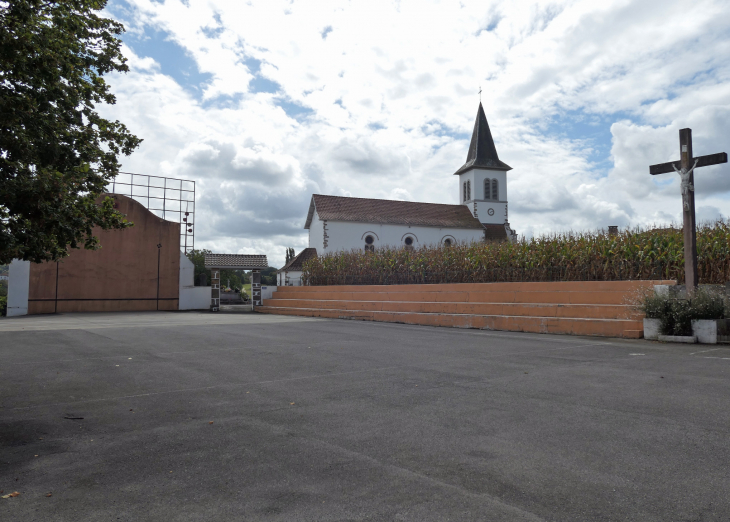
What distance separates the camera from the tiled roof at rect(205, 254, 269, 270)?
2675 cm

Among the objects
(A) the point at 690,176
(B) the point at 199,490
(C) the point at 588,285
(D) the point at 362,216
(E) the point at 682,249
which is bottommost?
(B) the point at 199,490

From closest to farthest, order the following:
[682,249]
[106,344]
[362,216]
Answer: [106,344] < [682,249] < [362,216]

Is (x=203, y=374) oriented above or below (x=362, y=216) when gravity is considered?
below

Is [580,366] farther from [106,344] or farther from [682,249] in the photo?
[106,344]

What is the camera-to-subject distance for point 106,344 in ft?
34.4

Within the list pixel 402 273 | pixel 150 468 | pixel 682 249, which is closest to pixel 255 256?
pixel 402 273

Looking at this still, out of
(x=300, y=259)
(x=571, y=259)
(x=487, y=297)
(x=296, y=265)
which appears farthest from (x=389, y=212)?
(x=571, y=259)

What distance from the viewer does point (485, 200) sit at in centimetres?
5659

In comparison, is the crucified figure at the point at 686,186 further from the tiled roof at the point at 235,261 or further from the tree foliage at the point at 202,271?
the tree foliage at the point at 202,271

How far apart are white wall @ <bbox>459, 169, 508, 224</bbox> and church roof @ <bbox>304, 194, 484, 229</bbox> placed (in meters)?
1.73

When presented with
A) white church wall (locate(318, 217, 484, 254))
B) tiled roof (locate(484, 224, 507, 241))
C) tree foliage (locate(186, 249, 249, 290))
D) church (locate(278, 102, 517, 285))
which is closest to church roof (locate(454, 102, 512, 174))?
church (locate(278, 102, 517, 285))

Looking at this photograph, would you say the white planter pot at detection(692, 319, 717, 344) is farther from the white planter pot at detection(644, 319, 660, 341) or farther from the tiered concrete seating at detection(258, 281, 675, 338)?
the tiered concrete seating at detection(258, 281, 675, 338)

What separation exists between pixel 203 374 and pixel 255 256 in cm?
2117

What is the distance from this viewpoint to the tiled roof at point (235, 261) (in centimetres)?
2675
